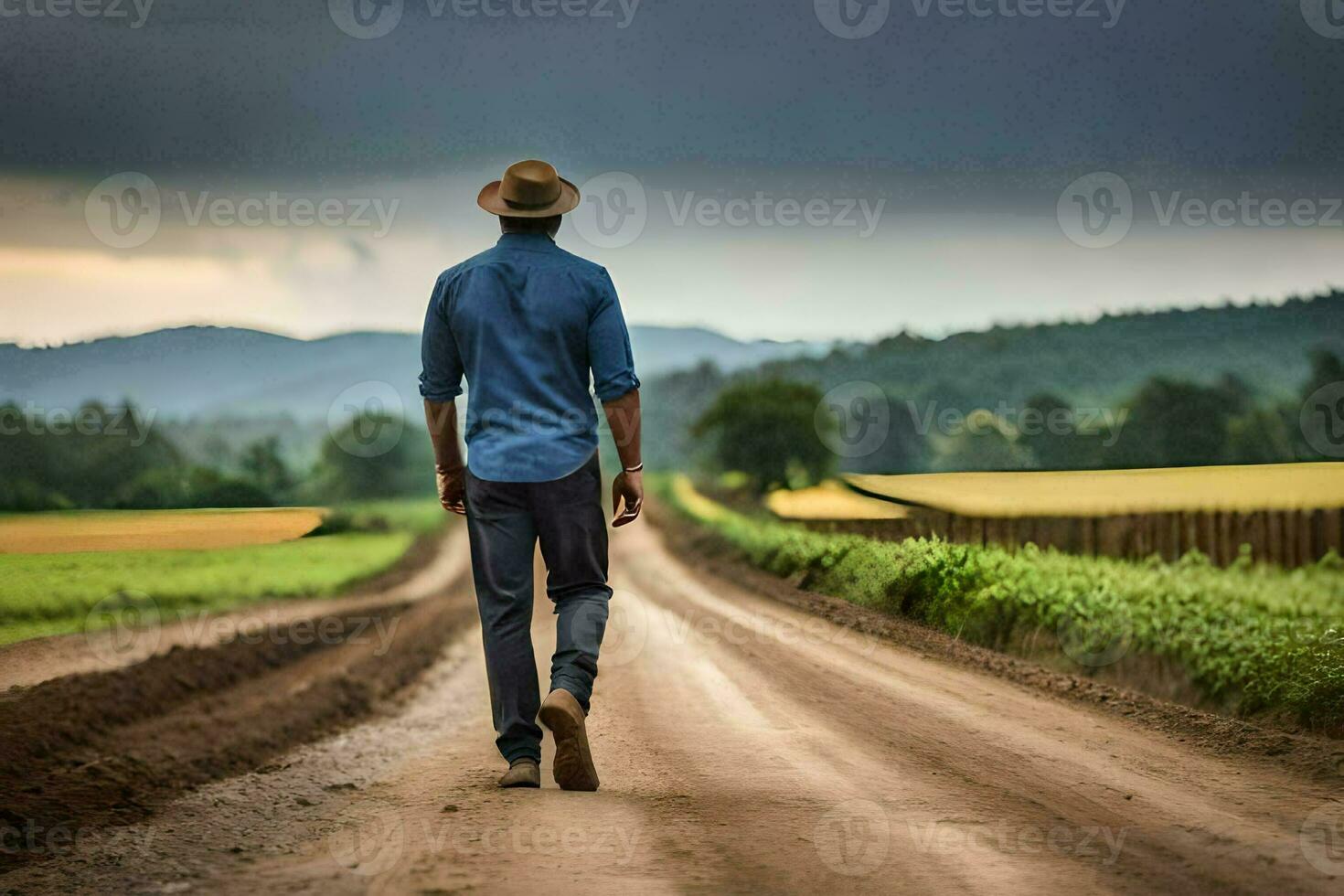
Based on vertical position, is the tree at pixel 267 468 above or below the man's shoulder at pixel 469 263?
below

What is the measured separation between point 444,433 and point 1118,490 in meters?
4.62

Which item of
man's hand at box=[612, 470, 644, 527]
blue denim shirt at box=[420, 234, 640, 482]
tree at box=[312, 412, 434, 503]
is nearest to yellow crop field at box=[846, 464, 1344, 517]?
man's hand at box=[612, 470, 644, 527]

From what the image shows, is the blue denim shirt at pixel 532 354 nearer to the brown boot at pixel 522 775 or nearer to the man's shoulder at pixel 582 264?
the man's shoulder at pixel 582 264

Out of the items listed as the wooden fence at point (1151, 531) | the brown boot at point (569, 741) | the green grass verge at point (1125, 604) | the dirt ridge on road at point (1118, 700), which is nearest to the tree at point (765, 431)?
the wooden fence at point (1151, 531)

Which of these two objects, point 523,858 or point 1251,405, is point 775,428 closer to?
point 1251,405

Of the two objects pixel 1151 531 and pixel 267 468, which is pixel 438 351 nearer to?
pixel 1151 531

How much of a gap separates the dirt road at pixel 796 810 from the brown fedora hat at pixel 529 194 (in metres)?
2.81

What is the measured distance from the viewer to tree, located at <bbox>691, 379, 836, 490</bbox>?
2589 centimetres

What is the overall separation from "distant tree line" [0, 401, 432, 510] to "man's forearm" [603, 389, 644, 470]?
6353 millimetres

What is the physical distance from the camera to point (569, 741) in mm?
5496

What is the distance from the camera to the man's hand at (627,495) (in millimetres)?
5695

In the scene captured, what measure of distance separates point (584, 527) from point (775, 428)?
23.4 metres

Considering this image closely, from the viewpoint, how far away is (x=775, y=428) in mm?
28906

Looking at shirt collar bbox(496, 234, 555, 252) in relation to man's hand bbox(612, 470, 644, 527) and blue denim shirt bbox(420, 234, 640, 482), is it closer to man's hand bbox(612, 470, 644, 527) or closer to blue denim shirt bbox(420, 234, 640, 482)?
blue denim shirt bbox(420, 234, 640, 482)
